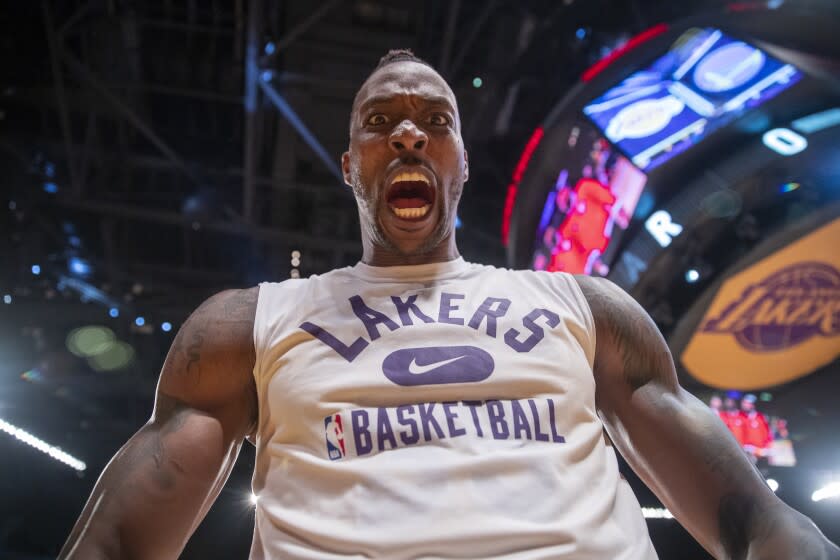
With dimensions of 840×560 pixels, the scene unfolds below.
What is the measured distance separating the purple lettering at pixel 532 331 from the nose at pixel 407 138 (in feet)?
2.02

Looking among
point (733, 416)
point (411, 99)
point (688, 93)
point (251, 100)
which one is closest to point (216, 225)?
point (251, 100)

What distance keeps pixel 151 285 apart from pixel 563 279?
8.09 metres

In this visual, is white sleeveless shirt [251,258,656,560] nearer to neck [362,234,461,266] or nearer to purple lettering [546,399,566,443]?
purple lettering [546,399,566,443]

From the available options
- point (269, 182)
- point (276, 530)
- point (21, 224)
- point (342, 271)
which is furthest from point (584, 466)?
point (21, 224)

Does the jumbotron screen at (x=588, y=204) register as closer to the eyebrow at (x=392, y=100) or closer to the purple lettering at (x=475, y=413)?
the eyebrow at (x=392, y=100)

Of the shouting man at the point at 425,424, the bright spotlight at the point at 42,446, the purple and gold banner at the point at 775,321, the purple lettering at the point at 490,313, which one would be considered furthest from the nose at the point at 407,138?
the bright spotlight at the point at 42,446

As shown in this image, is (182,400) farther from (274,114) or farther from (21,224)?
(21,224)

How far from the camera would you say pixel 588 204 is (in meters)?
5.59

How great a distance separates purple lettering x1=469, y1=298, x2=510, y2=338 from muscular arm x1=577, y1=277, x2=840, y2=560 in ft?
0.85

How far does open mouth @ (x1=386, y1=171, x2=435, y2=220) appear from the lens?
1.94m

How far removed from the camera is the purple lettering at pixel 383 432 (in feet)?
4.69

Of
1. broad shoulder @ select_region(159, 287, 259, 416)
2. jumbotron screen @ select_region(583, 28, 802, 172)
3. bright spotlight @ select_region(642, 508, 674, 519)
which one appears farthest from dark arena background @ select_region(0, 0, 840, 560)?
broad shoulder @ select_region(159, 287, 259, 416)

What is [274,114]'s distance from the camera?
7688 millimetres

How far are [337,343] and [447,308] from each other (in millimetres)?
312
